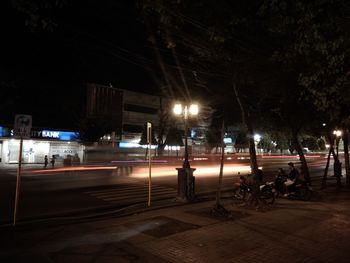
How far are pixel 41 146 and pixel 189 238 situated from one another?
3500cm

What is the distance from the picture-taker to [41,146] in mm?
39719

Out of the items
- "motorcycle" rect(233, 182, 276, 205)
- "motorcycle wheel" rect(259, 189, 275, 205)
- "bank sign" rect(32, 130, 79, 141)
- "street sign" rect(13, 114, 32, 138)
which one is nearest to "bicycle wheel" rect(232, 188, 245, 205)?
"motorcycle" rect(233, 182, 276, 205)

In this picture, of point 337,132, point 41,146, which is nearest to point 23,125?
point 337,132

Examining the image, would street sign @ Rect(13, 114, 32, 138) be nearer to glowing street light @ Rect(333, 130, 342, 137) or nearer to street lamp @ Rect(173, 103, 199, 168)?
street lamp @ Rect(173, 103, 199, 168)

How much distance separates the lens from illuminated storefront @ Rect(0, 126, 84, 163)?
36.8 meters

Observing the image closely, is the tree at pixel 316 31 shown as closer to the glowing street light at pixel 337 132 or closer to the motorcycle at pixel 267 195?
the motorcycle at pixel 267 195

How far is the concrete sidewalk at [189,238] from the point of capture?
7.04m

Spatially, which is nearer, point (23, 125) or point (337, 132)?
point (23, 125)

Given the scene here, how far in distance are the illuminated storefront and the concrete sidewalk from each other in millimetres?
29126

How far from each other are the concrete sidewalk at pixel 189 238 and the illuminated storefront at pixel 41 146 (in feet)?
95.6

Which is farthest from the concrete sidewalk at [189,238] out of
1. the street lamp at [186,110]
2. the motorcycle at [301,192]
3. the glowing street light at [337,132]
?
the glowing street light at [337,132]

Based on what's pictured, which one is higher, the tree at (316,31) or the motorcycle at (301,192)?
the tree at (316,31)

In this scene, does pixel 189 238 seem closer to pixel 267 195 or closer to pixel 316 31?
pixel 316 31

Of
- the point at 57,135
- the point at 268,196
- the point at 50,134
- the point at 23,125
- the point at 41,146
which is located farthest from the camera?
the point at 41,146
